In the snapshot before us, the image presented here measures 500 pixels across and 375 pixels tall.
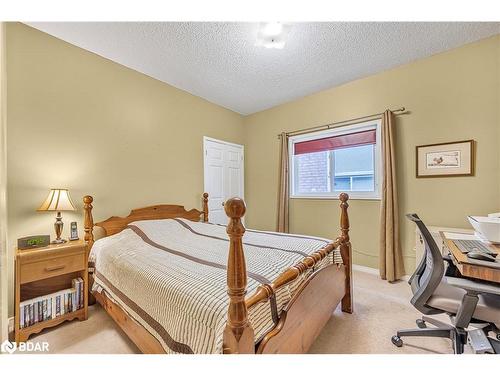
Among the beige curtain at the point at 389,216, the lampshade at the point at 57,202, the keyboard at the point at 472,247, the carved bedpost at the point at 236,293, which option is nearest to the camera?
the carved bedpost at the point at 236,293

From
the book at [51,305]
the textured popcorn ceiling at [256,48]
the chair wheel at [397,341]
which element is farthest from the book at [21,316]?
the chair wheel at [397,341]

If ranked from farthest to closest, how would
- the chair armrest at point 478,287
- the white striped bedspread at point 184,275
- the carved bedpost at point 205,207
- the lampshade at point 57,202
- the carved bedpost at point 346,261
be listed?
1. the carved bedpost at point 205,207
2. the carved bedpost at point 346,261
3. the lampshade at point 57,202
4. the chair armrest at point 478,287
5. the white striped bedspread at point 184,275

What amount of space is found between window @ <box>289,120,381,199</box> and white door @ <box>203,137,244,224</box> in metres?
1.00

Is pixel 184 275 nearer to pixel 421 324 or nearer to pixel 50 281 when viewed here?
pixel 50 281

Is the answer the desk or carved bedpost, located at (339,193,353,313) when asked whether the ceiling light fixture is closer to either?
carved bedpost, located at (339,193,353,313)

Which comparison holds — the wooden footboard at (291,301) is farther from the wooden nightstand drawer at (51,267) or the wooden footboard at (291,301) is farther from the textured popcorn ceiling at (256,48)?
the wooden nightstand drawer at (51,267)

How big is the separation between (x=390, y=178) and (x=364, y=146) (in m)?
0.62

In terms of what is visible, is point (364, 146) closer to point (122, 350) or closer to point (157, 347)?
point (157, 347)

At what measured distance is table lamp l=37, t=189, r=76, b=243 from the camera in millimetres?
1877

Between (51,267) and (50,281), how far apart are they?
350mm

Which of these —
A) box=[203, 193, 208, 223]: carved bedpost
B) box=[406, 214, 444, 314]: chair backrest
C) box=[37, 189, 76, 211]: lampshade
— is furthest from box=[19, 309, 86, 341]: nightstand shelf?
box=[406, 214, 444, 314]: chair backrest

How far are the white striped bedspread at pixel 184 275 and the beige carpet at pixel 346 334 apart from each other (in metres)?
0.30

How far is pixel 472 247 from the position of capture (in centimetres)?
143

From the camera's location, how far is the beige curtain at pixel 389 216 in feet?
8.73
